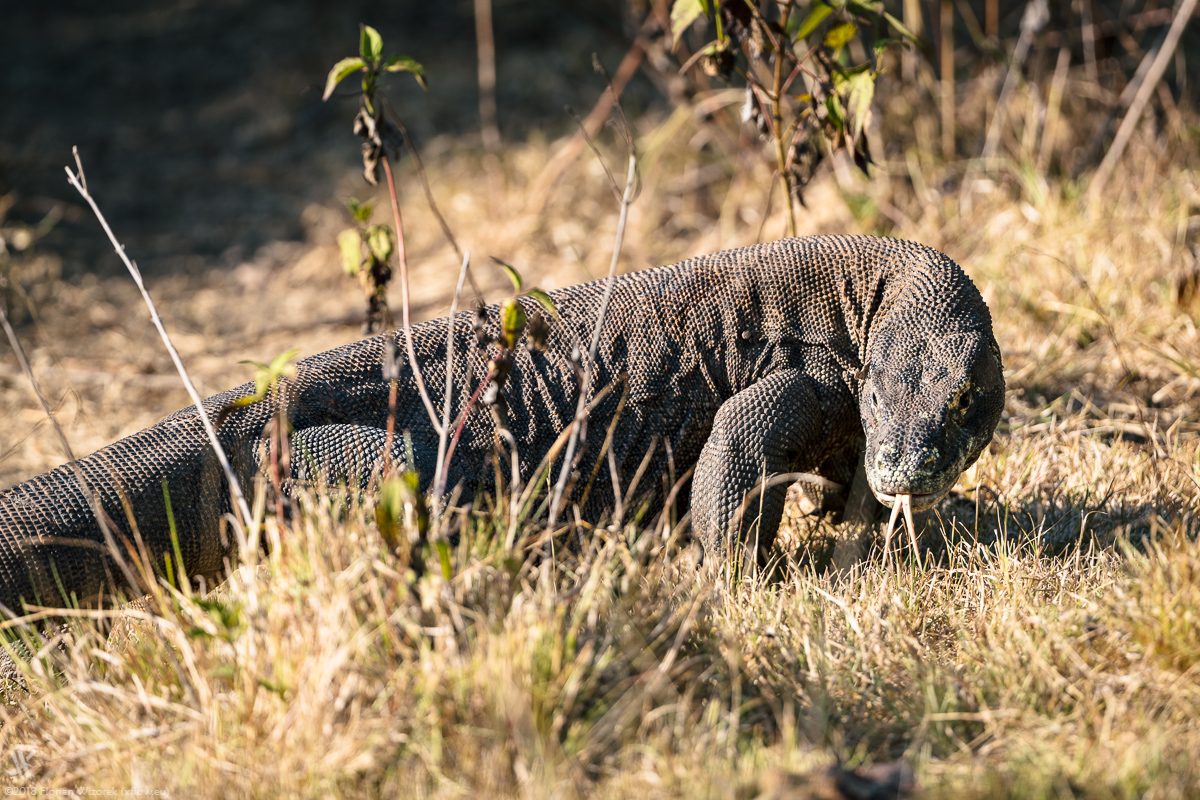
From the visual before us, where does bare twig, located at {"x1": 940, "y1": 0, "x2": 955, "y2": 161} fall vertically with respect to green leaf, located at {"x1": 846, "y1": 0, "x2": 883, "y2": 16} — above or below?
below

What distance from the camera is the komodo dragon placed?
10.1ft

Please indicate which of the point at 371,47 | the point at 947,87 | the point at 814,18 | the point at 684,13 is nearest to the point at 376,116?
the point at 371,47

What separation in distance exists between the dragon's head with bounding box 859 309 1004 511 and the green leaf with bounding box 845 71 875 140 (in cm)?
95

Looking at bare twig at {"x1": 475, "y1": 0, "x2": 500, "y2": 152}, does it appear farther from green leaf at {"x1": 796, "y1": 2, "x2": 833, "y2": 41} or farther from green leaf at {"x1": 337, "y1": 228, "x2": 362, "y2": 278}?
green leaf at {"x1": 796, "y1": 2, "x2": 833, "y2": 41}

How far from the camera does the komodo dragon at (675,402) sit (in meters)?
3.07

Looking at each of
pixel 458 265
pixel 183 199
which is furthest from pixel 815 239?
pixel 183 199

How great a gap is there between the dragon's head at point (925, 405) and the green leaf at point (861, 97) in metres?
0.95

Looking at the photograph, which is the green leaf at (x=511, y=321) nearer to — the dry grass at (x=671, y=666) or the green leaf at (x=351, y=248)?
the dry grass at (x=671, y=666)

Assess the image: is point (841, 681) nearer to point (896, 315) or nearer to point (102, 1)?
point (896, 315)

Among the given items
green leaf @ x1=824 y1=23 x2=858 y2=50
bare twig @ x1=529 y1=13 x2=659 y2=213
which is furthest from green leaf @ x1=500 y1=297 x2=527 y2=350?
bare twig @ x1=529 y1=13 x2=659 y2=213

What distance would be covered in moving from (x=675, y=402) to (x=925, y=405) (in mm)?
873

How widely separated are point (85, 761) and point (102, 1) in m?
13.7

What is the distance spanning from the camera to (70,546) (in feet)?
10.1

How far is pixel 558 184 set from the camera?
8086 mm
